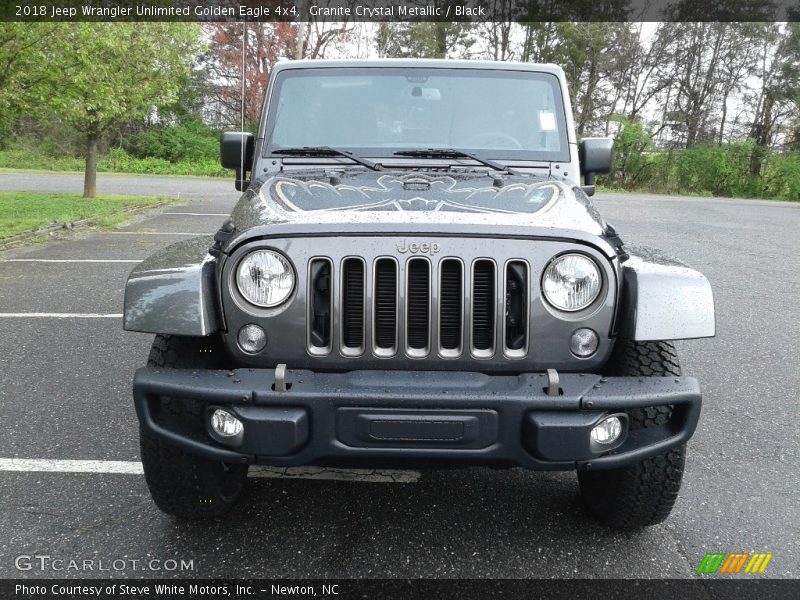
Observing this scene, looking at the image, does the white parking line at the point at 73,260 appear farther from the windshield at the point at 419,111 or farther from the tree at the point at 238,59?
the tree at the point at 238,59

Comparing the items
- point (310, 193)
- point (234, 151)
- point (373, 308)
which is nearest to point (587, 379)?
point (373, 308)

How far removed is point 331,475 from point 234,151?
178 cm

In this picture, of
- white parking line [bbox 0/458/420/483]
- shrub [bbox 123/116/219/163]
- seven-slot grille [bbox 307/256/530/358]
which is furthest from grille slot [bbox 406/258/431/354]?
shrub [bbox 123/116/219/163]

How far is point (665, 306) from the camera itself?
7.16 ft

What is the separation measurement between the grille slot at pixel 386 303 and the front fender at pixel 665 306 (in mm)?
764

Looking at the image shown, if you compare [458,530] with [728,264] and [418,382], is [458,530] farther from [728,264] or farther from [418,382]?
[728,264]

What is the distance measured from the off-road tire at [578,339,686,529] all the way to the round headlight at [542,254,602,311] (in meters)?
0.28

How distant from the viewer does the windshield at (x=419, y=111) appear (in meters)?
3.39

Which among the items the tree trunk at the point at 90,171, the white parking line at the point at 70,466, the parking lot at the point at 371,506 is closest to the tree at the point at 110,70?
the tree trunk at the point at 90,171

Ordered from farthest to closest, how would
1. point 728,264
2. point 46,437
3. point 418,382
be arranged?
point 728,264 < point 46,437 < point 418,382

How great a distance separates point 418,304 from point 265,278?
511mm

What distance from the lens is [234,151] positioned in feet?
11.8

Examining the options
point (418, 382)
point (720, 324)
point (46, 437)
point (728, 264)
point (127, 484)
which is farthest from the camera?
point (728, 264)

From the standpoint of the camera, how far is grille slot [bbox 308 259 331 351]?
2.20 metres
